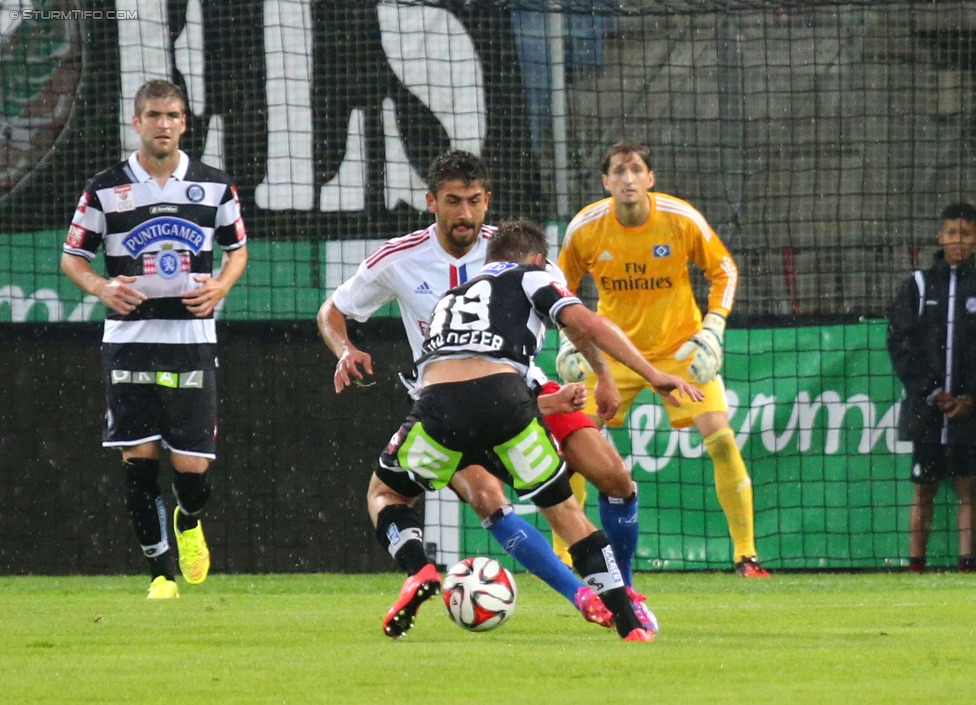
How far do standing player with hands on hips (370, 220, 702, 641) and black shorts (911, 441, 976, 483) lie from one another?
4577 millimetres

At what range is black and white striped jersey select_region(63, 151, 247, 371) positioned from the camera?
28.1ft

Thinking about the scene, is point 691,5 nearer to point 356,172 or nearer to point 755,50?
point 755,50

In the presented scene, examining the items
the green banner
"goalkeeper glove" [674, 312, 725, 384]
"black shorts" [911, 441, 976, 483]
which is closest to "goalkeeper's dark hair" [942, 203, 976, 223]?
the green banner

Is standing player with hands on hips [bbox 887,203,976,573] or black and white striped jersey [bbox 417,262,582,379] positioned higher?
black and white striped jersey [bbox 417,262,582,379]

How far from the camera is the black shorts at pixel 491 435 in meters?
6.19

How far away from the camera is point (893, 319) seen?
10.6 metres

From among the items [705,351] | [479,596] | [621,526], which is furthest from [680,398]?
[479,596]

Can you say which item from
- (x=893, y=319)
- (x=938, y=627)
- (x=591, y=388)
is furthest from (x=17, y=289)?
(x=938, y=627)

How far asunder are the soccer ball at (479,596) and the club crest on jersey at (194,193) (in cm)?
310

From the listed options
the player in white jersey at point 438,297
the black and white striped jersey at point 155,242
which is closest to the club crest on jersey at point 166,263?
the black and white striped jersey at point 155,242

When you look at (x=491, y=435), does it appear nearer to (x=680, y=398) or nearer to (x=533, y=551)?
(x=533, y=551)

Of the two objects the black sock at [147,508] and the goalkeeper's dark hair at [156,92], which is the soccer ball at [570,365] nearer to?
the black sock at [147,508]

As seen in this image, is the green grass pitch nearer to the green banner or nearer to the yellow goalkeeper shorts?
the yellow goalkeeper shorts

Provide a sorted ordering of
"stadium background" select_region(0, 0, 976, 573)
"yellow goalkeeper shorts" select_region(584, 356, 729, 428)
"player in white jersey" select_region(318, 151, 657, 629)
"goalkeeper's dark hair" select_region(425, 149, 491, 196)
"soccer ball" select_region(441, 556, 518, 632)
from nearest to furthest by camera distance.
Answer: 1. "soccer ball" select_region(441, 556, 518, 632)
2. "player in white jersey" select_region(318, 151, 657, 629)
3. "goalkeeper's dark hair" select_region(425, 149, 491, 196)
4. "yellow goalkeeper shorts" select_region(584, 356, 729, 428)
5. "stadium background" select_region(0, 0, 976, 573)
